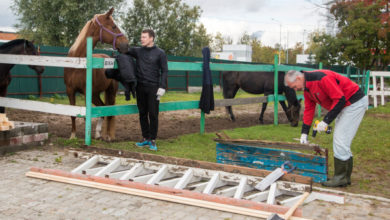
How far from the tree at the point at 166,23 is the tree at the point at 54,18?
969 cm

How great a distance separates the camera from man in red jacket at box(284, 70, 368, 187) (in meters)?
4.64

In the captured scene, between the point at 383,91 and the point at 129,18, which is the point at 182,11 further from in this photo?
the point at 383,91

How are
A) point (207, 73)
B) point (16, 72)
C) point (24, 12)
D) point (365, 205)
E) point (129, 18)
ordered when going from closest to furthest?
point (365, 205) < point (207, 73) < point (16, 72) < point (24, 12) < point (129, 18)

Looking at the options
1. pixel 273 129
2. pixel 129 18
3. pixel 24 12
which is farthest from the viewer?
pixel 129 18

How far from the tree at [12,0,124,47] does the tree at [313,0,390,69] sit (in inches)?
651

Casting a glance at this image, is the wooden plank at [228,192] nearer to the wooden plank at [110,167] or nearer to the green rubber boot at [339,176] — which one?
the green rubber boot at [339,176]

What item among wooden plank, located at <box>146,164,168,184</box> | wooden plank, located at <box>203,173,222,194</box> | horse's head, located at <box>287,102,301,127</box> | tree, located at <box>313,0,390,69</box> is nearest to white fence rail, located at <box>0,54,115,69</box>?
wooden plank, located at <box>146,164,168,184</box>

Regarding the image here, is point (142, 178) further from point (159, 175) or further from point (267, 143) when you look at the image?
point (267, 143)

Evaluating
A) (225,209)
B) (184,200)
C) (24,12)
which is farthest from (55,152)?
(24,12)

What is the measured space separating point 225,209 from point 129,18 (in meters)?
32.2

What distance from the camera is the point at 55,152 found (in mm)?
6215

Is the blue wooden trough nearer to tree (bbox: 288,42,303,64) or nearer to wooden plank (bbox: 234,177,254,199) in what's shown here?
wooden plank (bbox: 234,177,254,199)

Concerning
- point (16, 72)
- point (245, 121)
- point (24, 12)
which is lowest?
point (245, 121)

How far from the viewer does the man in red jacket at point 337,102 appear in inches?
183
